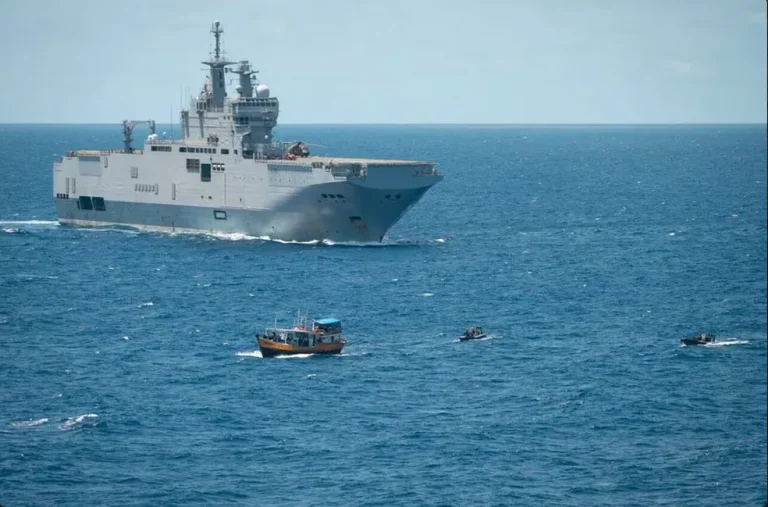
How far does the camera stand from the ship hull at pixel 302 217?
9612cm

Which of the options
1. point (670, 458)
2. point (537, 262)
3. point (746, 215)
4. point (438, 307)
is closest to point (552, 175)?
point (746, 215)

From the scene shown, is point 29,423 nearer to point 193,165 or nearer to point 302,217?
point 302,217

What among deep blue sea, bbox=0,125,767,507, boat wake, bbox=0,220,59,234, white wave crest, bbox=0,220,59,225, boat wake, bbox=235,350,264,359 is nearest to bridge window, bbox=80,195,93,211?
boat wake, bbox=0,220,59,234

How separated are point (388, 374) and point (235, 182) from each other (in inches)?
1737

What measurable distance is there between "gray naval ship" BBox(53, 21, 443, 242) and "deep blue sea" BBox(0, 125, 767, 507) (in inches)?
99.0

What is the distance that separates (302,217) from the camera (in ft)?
325

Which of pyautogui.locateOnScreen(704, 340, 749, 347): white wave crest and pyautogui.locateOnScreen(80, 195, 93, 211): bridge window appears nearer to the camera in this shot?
pyautogui.locateOnScreen(704, 340, 749, 347): white wave crest

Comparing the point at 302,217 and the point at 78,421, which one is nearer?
the point at 78,421

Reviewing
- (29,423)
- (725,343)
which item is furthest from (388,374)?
(725,343)

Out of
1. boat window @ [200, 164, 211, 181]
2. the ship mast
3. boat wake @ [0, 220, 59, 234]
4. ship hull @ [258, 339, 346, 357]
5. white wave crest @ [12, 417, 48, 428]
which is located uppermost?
the ship mast

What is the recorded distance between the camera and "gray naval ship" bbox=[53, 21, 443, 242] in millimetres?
95938

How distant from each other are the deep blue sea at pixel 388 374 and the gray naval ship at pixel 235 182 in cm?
252

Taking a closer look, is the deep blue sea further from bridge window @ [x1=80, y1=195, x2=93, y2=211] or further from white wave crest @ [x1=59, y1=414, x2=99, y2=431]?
bridge window @ [x1=80, y1=195, x2=93, y2=211]

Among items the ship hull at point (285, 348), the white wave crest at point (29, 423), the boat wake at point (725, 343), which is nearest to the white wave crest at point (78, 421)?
the white wave crest at point (29, 423)
